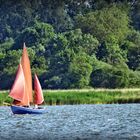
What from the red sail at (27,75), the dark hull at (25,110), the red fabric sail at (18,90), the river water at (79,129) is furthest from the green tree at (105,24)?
the river water at (79,129)

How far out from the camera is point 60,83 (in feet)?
257

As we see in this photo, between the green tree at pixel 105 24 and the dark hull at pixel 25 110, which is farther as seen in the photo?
the green tree at pixel 105 24

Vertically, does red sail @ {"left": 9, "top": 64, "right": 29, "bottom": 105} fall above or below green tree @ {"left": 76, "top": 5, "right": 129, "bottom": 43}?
below

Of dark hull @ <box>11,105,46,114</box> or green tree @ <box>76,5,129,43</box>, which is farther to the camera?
green tree @ <box>76,5,129,43</box>

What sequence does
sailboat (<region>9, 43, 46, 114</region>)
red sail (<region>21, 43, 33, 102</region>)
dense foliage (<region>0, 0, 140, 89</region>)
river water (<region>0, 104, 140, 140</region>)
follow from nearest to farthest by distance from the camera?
river water (<region>0, 104, 140, 140</region>), sailboat (<region>9, 43, 46, 114</region>), red sail (<region>21, 43, 33, 102</region>), dense foliage (<region>0, 0, 140, 89</region>)

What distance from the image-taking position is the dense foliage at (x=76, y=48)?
77625 millimetres

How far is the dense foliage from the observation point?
77.6 meters

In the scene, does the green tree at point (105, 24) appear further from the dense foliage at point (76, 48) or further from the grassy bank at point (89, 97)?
the grassy bank at point (89, 97)

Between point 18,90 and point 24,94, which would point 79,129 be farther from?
point 18,90

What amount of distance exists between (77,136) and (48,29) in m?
63.5

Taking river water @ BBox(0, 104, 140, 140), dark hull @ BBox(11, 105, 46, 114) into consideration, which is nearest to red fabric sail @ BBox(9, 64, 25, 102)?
dark hull @ BBox(11, 105, 46, 114)

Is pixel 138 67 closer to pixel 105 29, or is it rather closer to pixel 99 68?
pixel 99 68

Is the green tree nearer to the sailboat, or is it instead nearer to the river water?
the sailboat

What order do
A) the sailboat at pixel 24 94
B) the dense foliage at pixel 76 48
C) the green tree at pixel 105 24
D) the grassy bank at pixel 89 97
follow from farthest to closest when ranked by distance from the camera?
the green tree at pixel 105 24 → the dense foliage at pixel 76 48 → the grassy bank at pixel 89 97 → the sailboat at pixel 24 94
